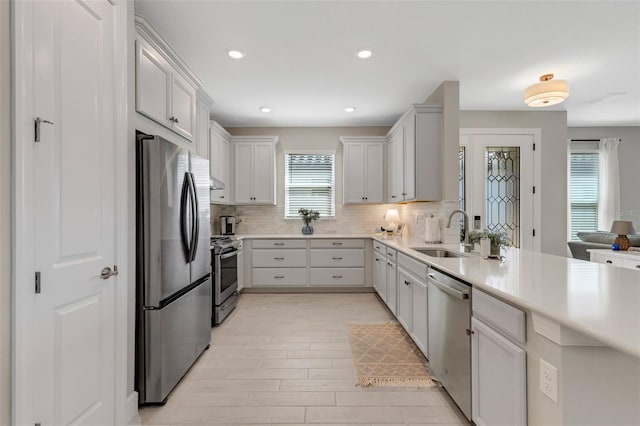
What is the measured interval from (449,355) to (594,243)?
3.87 m

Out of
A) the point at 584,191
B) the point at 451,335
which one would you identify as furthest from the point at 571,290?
the point at 584,191

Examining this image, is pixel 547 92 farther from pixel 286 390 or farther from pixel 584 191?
pixel 286 390

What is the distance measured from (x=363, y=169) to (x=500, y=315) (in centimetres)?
388

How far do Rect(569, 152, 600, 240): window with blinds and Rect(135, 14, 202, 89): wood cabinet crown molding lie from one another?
6.64 metres

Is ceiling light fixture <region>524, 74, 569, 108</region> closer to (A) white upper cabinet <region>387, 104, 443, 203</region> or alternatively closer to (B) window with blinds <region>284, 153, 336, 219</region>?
(A) white upper cabinet <region>387, 104, 443, 203</region>

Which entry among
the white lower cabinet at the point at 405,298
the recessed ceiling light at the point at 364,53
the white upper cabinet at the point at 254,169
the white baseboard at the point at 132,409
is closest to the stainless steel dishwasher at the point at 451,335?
the white lower cabinet at the point at 405,298

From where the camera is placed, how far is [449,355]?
6.50 ft

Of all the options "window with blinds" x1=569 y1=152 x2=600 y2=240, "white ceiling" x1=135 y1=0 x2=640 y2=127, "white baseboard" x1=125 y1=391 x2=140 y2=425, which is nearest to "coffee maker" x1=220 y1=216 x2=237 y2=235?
"white ceiling" x1=135 y1=0 x2=640 y2=127

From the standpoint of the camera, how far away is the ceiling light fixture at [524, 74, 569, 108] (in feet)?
10.5

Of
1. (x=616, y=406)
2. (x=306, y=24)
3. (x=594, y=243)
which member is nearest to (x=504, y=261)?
(x=616, y=406)

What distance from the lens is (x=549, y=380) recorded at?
3.67ft

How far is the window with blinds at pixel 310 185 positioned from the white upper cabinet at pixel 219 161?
1039 mm

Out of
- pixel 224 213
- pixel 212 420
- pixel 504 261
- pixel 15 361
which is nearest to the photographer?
pixel 15 361

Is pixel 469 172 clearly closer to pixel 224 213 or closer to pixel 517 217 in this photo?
pixel 517 217
